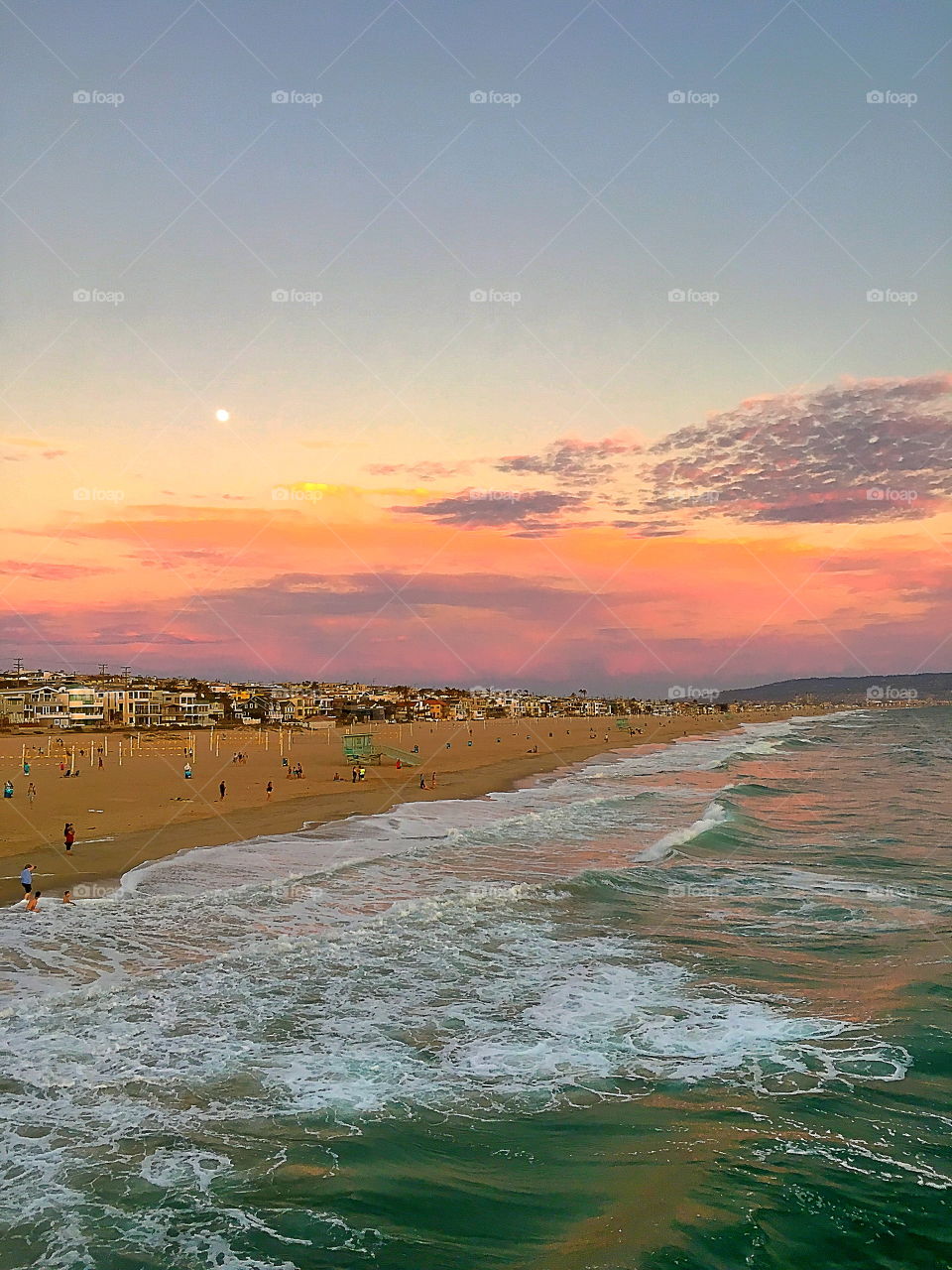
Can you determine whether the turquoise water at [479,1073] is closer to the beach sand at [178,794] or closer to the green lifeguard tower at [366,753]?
the beach sand at [178,794]

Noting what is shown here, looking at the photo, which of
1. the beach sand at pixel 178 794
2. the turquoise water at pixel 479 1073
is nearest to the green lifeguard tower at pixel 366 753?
the beach sand at pixel 178 794

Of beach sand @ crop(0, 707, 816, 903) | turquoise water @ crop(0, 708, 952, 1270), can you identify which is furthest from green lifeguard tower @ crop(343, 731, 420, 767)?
turquoise water @ crop(0, 708, 952, 1270)

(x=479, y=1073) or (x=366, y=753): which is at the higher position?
(x=479, y=1073)

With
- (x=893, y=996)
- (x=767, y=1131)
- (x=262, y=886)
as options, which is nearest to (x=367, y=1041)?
(x=767, y=1131)

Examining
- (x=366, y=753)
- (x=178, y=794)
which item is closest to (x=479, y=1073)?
(x=178, y=794)

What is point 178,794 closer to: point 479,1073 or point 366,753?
point 366,753

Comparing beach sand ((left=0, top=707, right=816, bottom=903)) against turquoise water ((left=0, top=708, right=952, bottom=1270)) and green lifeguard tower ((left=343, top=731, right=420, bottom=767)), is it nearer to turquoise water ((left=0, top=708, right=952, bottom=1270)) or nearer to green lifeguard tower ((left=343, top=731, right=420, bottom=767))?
green lifeguard tower ((left=343, top=731, right=420, bottom=767))

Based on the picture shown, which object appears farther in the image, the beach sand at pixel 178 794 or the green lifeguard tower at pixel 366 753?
the green lifeguard tower at pixel 366 753
